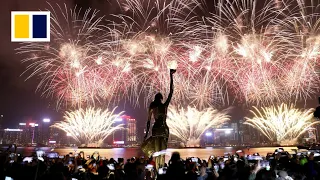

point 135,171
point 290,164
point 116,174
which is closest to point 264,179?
point 135,171

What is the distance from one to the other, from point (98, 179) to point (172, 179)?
8.34ft

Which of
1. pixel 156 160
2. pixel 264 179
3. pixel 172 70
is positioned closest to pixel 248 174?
pixel 264 179

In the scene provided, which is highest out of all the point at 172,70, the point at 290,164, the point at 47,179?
the point at 172,70

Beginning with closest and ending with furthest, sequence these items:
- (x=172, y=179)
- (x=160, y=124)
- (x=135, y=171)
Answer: (x=172, y=179)
(x=135, y=171)
(x=160, y=124)

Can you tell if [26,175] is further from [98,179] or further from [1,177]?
[98,179]

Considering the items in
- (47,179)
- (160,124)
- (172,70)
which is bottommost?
(47,179)

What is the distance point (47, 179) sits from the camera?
4203 millimetres

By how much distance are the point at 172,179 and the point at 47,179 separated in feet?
12.0

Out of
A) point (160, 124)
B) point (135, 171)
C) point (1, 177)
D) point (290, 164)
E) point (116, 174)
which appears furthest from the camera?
point (160, 124)

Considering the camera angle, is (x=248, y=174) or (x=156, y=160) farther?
(x=156, y=160)

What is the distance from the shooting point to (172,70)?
13.5 meters

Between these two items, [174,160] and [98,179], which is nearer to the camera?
[174,160]

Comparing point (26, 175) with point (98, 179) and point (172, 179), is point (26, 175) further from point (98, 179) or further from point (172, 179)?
point (172, 179)

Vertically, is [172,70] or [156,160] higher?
[172,70]
